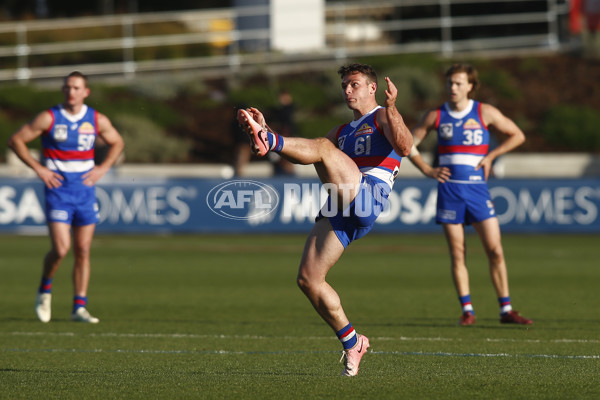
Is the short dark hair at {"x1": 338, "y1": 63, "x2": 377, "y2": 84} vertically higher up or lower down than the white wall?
lower down

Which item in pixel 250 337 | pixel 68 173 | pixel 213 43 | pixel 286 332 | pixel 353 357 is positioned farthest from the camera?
pixel 213 43

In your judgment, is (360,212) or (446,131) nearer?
(360,212)

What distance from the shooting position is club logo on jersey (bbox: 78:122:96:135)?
11.2 meters

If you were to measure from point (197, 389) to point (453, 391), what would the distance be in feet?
5.31

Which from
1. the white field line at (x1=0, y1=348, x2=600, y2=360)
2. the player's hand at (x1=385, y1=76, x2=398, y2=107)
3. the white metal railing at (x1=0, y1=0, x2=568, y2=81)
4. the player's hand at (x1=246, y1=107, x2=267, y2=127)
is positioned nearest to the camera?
the player's hand at (x1=246, y1=107, x2=267, y2=127)

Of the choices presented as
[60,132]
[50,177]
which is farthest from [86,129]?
[50,177]

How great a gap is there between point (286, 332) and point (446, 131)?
8.58ft

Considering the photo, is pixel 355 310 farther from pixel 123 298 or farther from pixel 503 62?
pixel 503 62

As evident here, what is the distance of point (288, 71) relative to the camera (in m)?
34.8

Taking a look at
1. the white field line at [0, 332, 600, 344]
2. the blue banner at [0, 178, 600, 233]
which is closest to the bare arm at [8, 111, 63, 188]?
the white field line at [0, 332, 600, 344]

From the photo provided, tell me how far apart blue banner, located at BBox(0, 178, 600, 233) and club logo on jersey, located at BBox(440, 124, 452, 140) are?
34.4 ft

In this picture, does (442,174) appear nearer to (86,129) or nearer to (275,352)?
(275,352)

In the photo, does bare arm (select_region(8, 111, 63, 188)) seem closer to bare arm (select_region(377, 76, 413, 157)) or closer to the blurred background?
bare arm (select_region(377, 76, 413, 157))

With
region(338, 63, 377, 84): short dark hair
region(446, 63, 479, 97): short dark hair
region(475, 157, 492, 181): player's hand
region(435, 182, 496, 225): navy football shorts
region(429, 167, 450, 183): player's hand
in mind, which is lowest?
region(435, 182, 496, 225): navy football shorts
